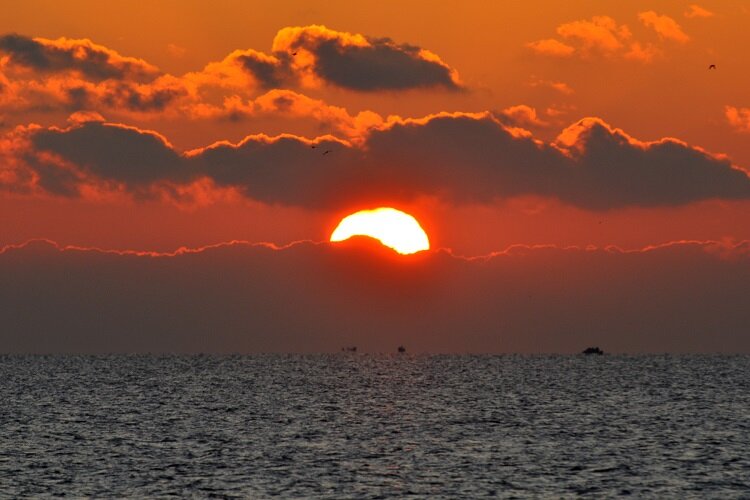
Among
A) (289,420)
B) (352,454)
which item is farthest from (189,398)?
(352,454)

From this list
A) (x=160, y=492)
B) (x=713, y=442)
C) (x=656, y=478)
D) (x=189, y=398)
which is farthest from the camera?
(x=189, y=398)

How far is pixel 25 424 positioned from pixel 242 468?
46.1 metres

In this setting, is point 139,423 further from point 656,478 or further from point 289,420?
point 656,478

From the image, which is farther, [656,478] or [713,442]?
[713,442]

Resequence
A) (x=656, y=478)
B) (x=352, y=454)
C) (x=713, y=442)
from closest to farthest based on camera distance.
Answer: (x=656, y=478) → (x=352, y=454) → (x=713, y=442)

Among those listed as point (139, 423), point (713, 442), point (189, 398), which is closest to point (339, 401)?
point (189, 398)

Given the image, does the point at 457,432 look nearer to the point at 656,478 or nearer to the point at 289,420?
the point at 289,420

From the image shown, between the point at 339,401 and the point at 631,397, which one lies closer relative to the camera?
the point at 339,401

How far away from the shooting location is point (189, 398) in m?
168

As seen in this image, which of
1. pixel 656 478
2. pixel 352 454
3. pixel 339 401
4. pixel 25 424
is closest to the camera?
pixel 656 478

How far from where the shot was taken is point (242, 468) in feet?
261

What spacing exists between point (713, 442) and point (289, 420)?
46128 millimetres

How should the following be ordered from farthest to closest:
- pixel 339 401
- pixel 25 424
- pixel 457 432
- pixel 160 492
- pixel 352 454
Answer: pixel 339 401 < pixel 25 424 < pixel 457 432 < pixel 352 454 < pixel 160 492

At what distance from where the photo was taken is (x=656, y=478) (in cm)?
7525
